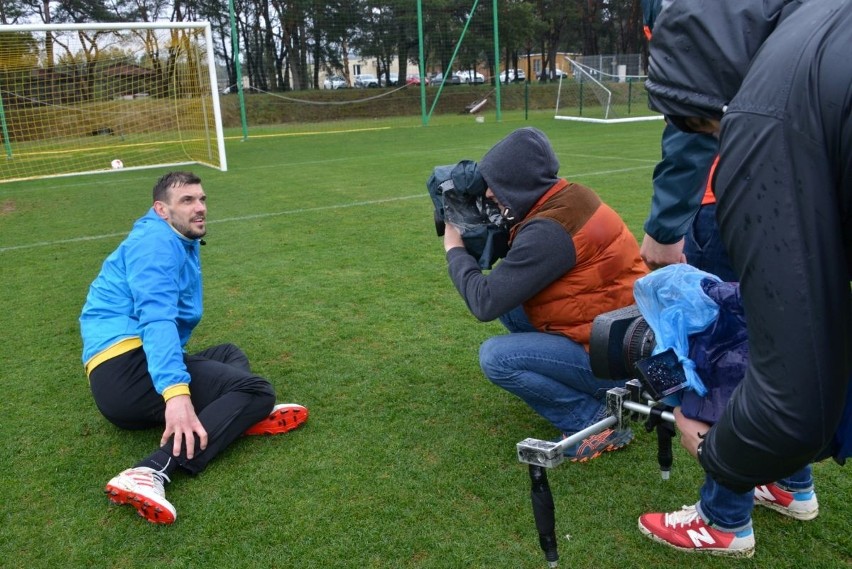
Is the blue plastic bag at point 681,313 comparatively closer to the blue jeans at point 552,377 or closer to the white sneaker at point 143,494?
the blue jeans at point 552,377

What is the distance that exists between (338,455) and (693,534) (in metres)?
1.55

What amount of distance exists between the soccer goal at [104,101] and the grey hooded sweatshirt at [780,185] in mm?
13081

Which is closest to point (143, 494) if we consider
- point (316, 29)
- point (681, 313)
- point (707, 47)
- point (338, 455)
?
point (338, 455)

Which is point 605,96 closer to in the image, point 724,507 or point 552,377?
point 552,377

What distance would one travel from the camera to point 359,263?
6.74 m

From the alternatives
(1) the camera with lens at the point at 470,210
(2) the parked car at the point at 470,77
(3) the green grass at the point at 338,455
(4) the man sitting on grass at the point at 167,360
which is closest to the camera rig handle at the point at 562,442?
(3) the green grass at the point at 338,455

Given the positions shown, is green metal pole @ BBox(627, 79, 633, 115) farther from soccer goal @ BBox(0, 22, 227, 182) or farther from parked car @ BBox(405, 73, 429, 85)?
soccer goal @ BBox(0, 22, 227, 182)

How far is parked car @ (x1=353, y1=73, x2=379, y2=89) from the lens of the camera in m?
33.7

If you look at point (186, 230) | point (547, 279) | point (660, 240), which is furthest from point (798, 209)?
point (186, 230)

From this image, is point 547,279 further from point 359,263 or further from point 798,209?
point 359,263

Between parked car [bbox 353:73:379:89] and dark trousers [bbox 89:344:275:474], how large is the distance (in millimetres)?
30575

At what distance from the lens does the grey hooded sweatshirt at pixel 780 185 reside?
1066mm

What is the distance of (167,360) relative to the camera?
3264 millimetres

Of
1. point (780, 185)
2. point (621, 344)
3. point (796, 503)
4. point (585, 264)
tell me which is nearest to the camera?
point (780, 185)
